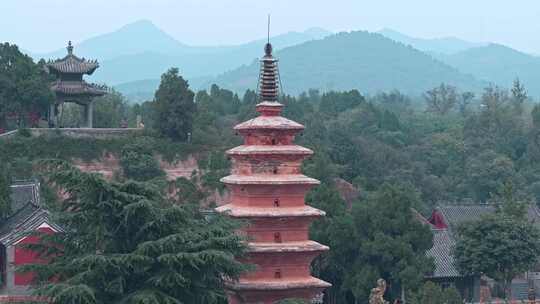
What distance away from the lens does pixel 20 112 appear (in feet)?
161

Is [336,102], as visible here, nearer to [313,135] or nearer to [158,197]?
[313,135]

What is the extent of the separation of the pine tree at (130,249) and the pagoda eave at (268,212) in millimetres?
1386

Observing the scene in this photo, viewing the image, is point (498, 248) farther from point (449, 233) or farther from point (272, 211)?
point (272, 211)

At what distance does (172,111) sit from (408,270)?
57.2 feet

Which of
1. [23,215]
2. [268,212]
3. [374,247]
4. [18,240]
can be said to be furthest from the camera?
[23,215]

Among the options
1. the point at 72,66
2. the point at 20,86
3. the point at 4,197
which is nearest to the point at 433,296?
the point at 4,197

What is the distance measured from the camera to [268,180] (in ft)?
88.2

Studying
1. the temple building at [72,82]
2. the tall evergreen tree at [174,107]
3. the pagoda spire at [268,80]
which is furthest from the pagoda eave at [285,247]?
the temple building at [72,82]

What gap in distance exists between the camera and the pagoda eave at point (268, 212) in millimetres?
26688

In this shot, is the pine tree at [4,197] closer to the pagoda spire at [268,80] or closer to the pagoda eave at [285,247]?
the pagoda spire at [268,80]

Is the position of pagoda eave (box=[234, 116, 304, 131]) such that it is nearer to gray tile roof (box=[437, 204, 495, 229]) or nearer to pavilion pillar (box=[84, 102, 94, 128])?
gray tile roof (box=[437, 204, 495, 229])

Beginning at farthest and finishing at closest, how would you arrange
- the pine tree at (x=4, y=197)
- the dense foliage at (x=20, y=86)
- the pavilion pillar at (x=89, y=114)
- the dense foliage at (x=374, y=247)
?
the pavilion pillar at (x=89, y=114), the dense foliage at (x=20, y=86), the pine tree at (x=4, y=197), the dense foliage at (x=374, y=247)

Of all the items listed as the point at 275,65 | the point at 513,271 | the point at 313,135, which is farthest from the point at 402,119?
the point at 275,65

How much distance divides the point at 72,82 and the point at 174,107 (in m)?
4.11
